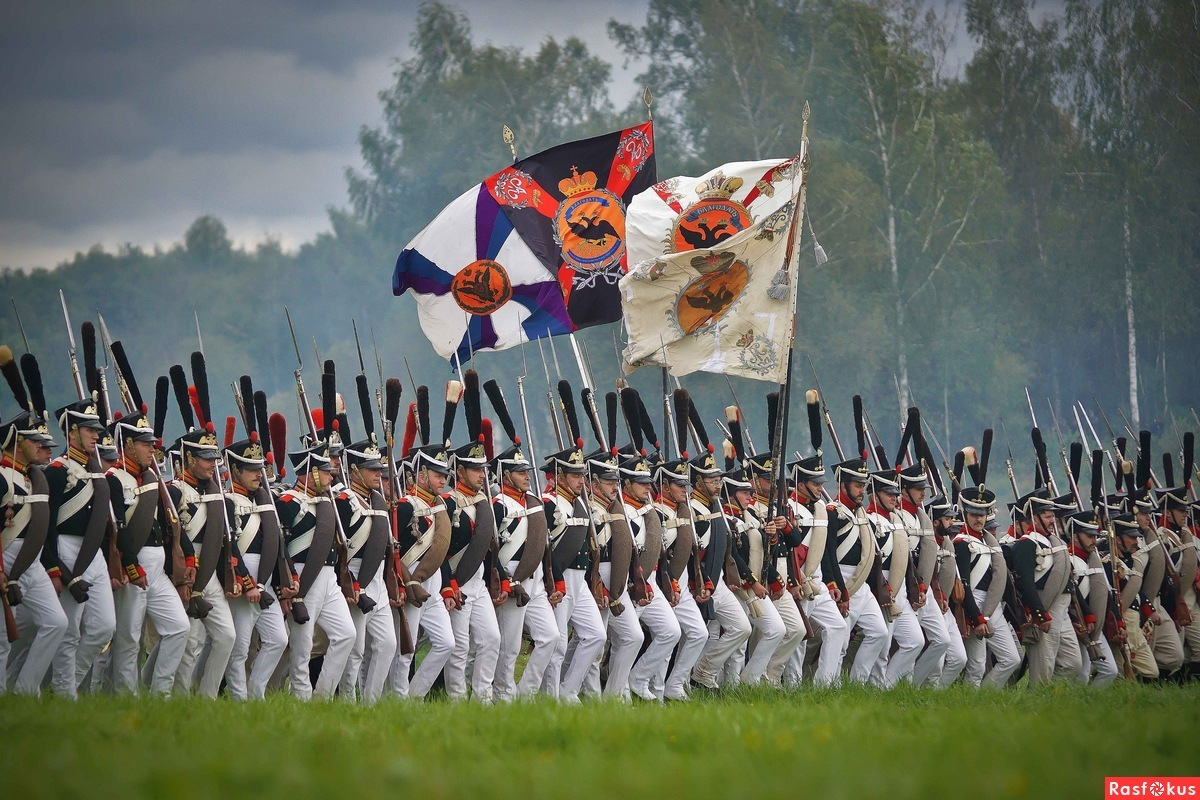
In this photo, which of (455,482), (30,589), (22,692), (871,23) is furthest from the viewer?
(871,23)

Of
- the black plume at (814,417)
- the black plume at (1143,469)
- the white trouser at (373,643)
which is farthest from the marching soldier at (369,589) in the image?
the black plume at (1143,469)

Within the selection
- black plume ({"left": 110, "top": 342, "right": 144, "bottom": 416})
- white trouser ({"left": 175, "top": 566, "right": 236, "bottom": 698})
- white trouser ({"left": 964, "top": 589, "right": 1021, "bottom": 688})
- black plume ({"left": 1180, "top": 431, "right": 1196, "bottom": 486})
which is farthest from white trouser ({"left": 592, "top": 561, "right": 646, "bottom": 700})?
black plume ({"left": 1180, "top": 431, "right": 1196, "bottom": 486})

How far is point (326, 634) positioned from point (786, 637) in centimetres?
455

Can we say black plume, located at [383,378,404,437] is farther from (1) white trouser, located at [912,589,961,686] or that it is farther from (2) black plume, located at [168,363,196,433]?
(1) white trouser, located at [912,589,961,686]

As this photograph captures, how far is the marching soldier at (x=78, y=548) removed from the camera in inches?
364

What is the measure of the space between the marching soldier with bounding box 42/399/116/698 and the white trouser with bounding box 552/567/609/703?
3867 millimetres

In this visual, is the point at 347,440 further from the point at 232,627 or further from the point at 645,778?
the point at 645,778

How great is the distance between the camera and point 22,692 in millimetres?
8312

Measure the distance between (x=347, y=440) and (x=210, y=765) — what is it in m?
6.00

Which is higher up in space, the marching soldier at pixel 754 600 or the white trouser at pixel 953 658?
the marching soldier at pixel 754 600

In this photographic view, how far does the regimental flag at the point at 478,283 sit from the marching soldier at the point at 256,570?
4.24 m

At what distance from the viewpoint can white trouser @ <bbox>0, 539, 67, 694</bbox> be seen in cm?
908

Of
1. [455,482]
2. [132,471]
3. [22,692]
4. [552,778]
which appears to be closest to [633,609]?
→ [455,482]

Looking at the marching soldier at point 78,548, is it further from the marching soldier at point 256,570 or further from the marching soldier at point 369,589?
the marching soldier at point 369,589
